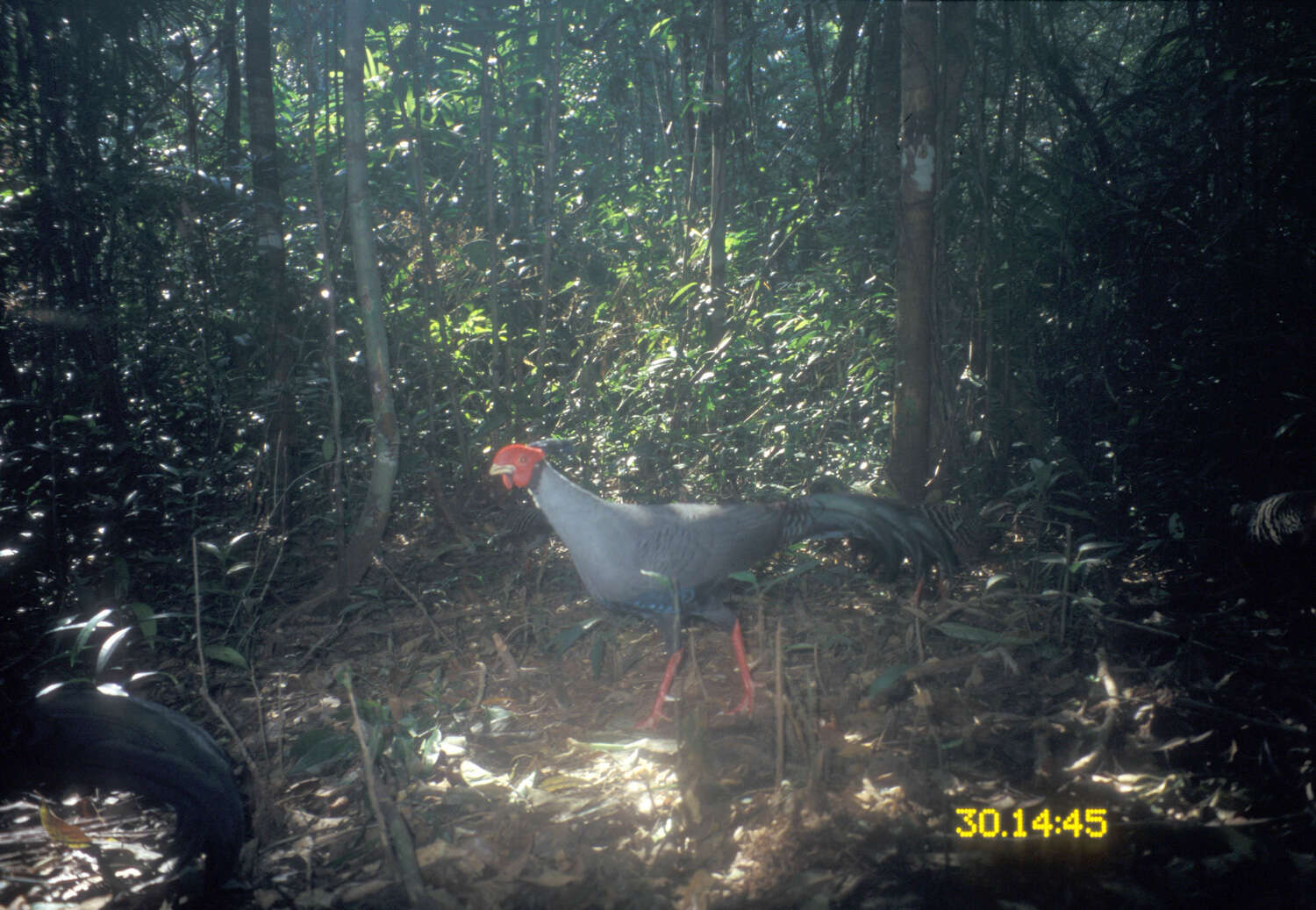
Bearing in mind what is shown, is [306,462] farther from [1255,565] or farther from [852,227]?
[1255,565]

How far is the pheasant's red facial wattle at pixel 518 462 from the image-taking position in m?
3.94

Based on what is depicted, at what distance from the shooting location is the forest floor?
2223mm

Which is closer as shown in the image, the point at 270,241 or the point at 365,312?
the point at 365,312

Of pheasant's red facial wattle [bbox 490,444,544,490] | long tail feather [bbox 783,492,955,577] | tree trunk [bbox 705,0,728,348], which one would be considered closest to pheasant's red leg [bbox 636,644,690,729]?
long tail feather [bbox 783,492,955,577]

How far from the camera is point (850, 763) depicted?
283 cm

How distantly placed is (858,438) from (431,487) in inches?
136

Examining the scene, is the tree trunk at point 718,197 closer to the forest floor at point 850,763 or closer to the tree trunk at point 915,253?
the tree trunk at point 915,253

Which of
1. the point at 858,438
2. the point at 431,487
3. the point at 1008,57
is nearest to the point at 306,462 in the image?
the point at 431,487

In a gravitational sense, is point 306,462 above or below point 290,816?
above

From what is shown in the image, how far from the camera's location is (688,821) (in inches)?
102
